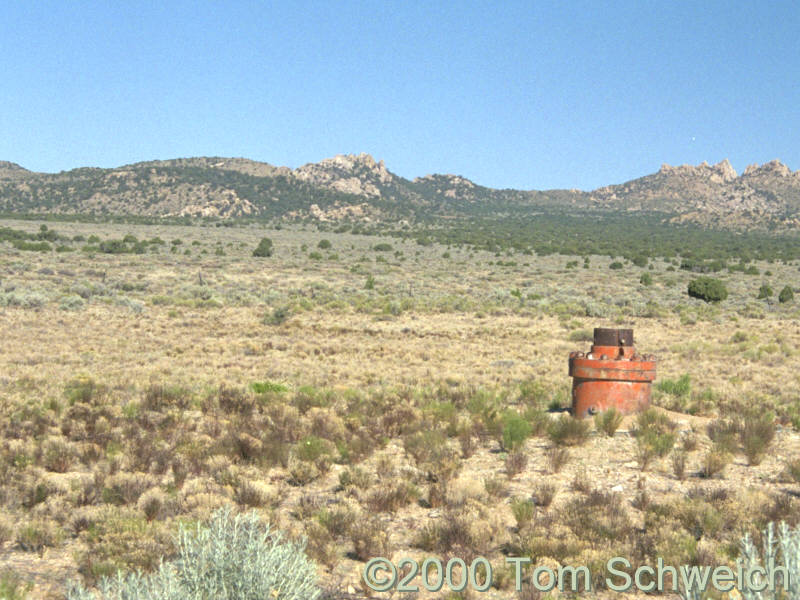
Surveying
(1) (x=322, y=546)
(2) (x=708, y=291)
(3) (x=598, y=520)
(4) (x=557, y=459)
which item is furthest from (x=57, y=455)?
(2) (x=708, y=291)

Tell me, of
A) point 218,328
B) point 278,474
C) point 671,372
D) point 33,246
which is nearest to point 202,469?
point 278,474

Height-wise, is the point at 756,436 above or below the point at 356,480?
above

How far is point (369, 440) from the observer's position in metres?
10.5

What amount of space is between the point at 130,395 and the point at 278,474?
6082 millimetres

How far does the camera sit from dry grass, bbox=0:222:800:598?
21.9ft

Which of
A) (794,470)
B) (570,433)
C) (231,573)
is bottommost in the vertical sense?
(570,433)

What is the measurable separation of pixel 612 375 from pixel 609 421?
75 centimetres

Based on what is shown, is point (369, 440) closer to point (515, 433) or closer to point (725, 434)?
point (515, 433)

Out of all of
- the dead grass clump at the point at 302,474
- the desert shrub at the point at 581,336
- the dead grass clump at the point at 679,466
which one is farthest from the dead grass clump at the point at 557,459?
the desert shrub at the point at 581,336

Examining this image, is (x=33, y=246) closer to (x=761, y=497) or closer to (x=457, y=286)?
(x=457, y=286)

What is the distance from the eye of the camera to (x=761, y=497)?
24.2ft

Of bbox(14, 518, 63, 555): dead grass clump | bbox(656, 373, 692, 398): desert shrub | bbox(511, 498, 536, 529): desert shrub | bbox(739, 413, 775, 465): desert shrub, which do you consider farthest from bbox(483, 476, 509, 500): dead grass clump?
bbox(656, 373, 692, 398): desert shrub

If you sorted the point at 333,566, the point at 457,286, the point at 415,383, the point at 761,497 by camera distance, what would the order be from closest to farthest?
the point at 333,566 < the point at 761,497 < the point at 415,383 < the point at 457,286

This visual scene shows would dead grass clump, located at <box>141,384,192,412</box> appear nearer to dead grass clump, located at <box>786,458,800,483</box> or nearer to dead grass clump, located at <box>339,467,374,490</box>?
dead grass clump, located at <box>339,467,374,490</box>
